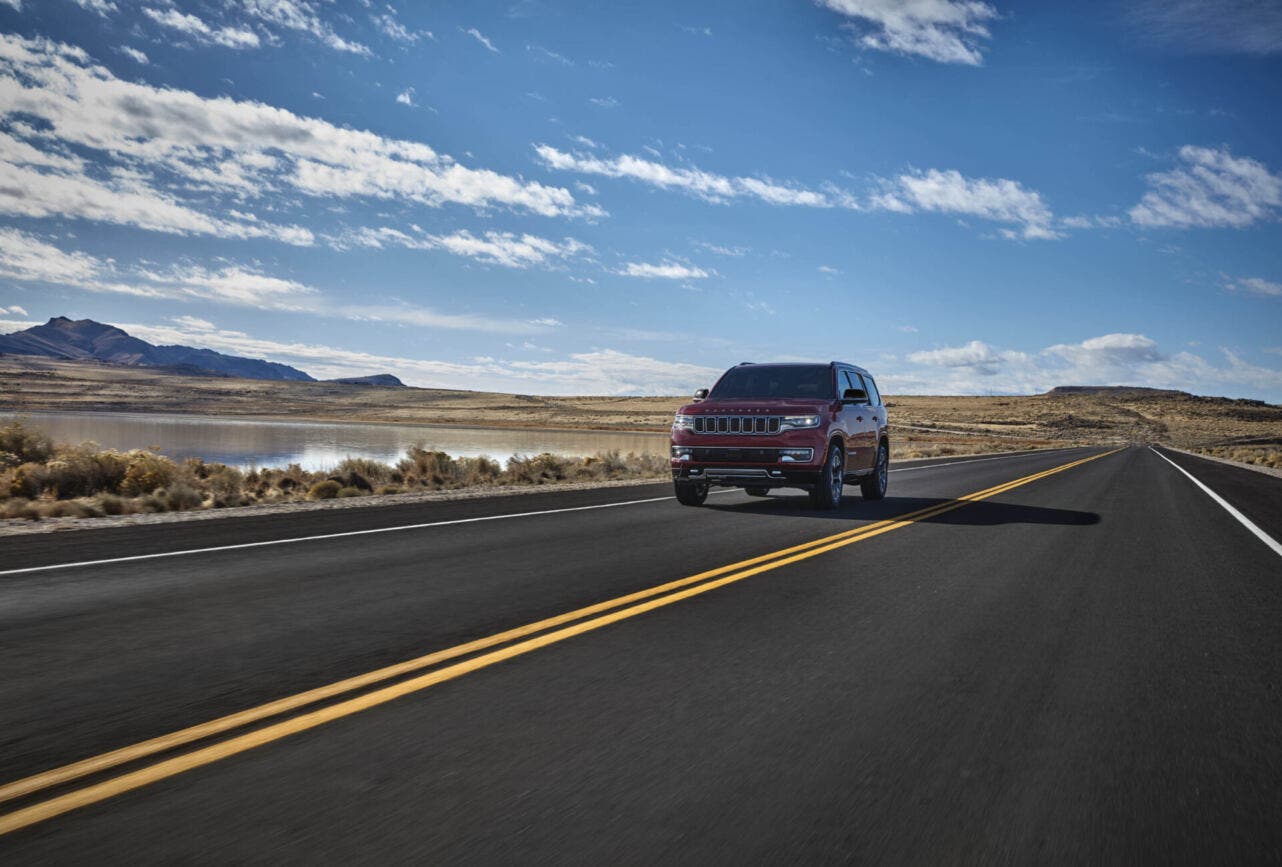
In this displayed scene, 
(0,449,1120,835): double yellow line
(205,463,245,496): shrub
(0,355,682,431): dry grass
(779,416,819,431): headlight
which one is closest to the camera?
(0,449,1120,835): double yellow line

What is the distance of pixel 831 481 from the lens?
13641 mm

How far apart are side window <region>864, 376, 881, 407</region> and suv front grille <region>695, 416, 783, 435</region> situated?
11.6ft

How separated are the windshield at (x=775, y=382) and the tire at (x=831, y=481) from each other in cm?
98

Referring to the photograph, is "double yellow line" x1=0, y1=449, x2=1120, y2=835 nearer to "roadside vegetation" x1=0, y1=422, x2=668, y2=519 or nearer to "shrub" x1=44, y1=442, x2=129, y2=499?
"roadside vegetation" x1=0, y1=422, x2=668, y2=519

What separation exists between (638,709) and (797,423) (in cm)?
942

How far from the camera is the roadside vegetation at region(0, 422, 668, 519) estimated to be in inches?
553

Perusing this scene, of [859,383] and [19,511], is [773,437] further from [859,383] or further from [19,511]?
[19,511]

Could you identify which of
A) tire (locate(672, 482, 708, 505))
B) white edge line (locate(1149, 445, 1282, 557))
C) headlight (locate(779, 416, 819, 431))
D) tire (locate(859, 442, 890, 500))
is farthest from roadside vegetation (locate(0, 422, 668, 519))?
white edge line (locate(1149, 445, 1282, 557))

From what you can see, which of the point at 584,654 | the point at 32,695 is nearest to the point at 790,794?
the point at 584,654

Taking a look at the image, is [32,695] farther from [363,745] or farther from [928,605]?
[928,605]

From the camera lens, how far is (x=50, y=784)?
3.05 m

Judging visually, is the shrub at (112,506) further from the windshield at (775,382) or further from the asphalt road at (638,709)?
the windshield at (775,382)

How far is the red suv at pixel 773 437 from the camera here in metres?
13.0

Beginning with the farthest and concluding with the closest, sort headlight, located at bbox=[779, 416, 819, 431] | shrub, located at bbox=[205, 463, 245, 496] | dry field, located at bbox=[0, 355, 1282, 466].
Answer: dry field, located at bbox=[0, 355, 1282, 466] → shrub, located at bbox=[205, 463, 245, 496] → headlight, located at bbox=[779, 416, 819, 431]
